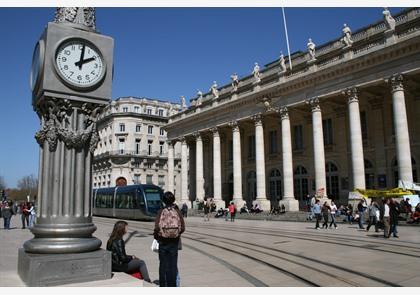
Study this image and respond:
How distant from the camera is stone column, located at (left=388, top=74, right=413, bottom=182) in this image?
26.4m

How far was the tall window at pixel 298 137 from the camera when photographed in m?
40.7

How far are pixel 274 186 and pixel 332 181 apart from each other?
25.0 ft

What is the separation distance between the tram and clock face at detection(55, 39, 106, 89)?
81.9ft

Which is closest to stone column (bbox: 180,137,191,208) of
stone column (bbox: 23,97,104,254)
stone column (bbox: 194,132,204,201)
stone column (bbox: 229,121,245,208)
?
stone column (bbox: 194,132,204,201)

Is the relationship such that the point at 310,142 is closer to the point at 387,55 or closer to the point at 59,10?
the point at 387,55

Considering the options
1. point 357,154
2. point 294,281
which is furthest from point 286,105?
point 294,281

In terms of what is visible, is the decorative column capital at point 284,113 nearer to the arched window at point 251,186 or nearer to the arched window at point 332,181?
the arched window at point 332,181

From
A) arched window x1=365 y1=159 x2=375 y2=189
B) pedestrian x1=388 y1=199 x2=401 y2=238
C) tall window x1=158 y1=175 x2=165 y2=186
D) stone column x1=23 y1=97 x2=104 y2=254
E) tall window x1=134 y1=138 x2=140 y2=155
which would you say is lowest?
pedestrian x1=388 y1=199 x2=401 y2=238

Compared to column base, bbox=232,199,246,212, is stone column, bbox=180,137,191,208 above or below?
above

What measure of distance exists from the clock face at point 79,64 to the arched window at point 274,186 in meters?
38.0

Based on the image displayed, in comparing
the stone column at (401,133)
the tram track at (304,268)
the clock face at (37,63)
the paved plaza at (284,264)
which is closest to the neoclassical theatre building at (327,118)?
the stone column at (401,133)

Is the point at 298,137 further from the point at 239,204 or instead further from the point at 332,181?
the point at 239,204

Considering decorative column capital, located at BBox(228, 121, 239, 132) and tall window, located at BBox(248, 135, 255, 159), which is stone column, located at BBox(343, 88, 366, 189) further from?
tall window, located at BBox(248, 135, 255, 159)

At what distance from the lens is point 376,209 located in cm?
2078
